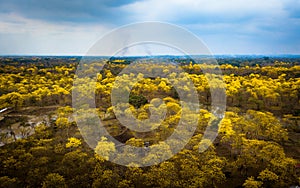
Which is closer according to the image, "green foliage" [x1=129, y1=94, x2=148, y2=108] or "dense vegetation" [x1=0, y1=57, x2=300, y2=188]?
"dense vegetation" [x1=0, y1=57, x2=300, y2=188]

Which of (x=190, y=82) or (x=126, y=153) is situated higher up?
(x=190, y=82)

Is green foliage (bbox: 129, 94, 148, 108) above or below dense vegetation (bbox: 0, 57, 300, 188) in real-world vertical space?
above

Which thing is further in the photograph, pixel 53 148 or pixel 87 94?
pixel 87 94

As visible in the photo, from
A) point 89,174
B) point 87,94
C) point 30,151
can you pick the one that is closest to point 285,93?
point 87,94

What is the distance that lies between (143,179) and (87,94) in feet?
82.4

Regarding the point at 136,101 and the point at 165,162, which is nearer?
the point at 165,162

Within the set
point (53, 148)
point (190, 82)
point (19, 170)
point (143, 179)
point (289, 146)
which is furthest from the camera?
point (190, 82)

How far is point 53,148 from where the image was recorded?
23219 millimetres

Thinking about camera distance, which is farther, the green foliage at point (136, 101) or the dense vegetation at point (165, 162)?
the green foliage at point (136, 101)

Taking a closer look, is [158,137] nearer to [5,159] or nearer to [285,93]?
[5,159]

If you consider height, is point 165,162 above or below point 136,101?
below

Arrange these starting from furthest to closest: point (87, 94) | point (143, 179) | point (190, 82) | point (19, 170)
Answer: point (190, 82), point (87, 94), point (19, 170), point (143, 179)

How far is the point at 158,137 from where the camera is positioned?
79.1ft

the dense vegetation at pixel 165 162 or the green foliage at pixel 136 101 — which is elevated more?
the green foliage at pixel 136 101
